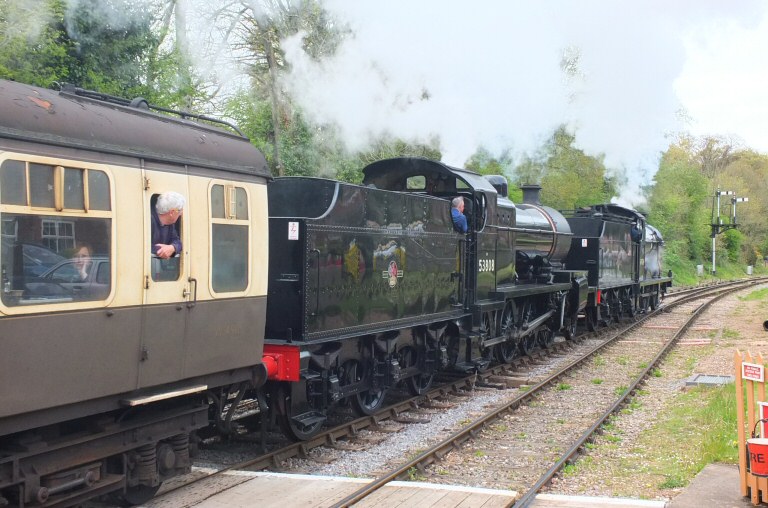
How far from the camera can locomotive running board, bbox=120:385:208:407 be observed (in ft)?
15.8

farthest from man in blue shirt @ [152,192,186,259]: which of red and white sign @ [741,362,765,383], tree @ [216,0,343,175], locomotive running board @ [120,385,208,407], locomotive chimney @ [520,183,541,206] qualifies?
locomotive chimney @ [520,183,541,206]

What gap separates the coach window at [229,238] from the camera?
Answer: 5.55 meters

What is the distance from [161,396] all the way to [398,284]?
13.3ft

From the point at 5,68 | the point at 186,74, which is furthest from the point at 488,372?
the point at 5,68

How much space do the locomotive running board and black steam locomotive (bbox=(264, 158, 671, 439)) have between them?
1.37m

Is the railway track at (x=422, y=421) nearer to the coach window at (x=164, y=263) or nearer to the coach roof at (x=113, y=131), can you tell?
the coach window at (x=164, y=263)

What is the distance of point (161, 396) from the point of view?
16.6 ft

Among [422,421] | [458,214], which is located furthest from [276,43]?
[422,421]

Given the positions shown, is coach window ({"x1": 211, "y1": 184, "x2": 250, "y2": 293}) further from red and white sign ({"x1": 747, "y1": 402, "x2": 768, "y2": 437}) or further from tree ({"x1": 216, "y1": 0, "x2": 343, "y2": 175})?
tree ({"x1": 216, "y1": 0, "x2": 343, "y2": 175})

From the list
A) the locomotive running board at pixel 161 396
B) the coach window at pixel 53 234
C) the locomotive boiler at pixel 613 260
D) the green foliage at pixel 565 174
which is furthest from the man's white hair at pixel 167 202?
the green foliage at pixel 565 174

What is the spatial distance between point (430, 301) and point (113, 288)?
5551 mm

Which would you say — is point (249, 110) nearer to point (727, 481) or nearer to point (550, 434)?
point (550, 434)

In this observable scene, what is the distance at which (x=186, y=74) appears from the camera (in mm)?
13148

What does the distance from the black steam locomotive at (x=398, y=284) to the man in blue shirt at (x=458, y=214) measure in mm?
144
